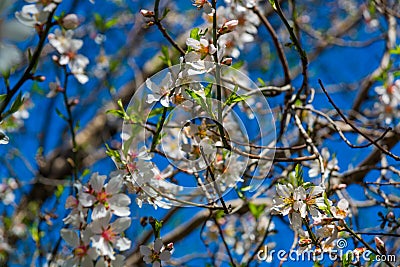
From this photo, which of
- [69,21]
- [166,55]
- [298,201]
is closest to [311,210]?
[298,201]

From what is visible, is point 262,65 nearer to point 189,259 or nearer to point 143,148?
point 189,259

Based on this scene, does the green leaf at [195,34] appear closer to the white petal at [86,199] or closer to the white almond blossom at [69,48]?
the white petal at [86,199]

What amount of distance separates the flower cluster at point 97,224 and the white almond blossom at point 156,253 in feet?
0.32

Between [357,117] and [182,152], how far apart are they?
43.1 inches

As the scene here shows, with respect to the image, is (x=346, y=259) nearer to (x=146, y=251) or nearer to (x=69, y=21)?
(x=146, y=251)

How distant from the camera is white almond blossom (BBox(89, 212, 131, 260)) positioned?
1.09 meters

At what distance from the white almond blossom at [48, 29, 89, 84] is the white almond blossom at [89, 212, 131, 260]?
666mm

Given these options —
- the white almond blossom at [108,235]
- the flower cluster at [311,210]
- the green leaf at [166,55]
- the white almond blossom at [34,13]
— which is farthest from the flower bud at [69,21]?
the flower cluster at [311,210]

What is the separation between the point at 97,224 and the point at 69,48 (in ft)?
2.37

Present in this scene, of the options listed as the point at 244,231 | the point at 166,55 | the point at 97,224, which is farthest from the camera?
the point at 244,231

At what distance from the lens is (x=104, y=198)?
3.81 feet

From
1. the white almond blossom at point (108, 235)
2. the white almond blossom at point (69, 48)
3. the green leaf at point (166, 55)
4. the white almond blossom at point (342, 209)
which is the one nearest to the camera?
the white almond blossom at point (108, 235)

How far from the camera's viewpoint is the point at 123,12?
3824mm

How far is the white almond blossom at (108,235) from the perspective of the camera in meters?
1.09
